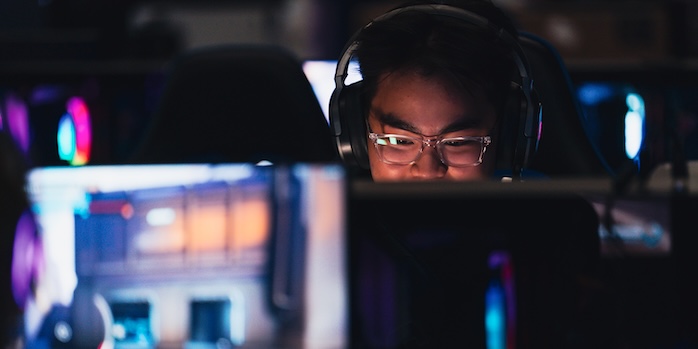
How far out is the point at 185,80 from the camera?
1.56 m

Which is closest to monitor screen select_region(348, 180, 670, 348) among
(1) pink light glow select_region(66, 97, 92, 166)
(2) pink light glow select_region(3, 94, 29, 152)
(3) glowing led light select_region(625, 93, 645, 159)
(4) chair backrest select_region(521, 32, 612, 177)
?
(4) chair backrest select_region(521, 32, 612, 177)

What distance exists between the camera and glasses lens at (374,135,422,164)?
120cm

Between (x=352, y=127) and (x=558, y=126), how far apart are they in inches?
14.1

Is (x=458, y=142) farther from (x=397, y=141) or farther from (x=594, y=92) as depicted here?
(x=594, y=92)

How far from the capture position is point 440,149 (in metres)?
1.19

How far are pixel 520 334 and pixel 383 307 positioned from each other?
4.1 inches

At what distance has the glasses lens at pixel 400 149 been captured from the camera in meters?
1.20

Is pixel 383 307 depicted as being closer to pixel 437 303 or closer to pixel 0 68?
pixel 437 303

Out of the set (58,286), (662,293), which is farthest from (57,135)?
(662,293)

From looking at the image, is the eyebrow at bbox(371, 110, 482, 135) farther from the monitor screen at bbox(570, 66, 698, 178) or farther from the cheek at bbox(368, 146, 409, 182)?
the monitor screen at bbox(570, 66, 698, 178)

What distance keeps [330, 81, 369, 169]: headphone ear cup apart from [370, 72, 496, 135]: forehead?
0.05 meters

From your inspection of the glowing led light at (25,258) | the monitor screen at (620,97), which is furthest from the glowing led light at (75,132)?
the glowing led light at (25,258)

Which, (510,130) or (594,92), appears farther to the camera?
(594,92)

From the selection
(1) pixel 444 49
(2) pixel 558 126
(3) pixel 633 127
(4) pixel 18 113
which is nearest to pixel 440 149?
(1) pixel 444 49
